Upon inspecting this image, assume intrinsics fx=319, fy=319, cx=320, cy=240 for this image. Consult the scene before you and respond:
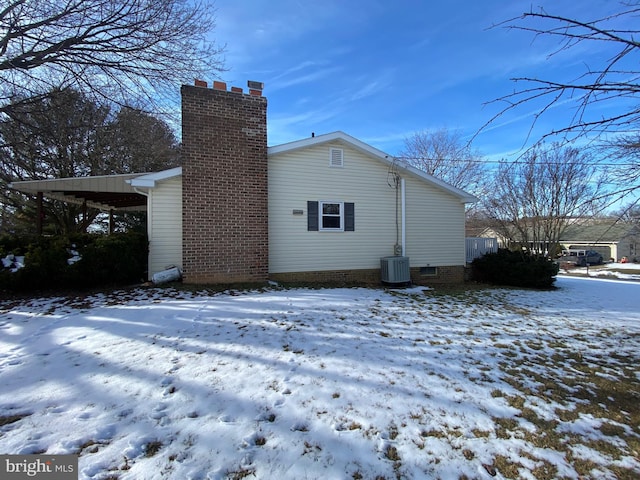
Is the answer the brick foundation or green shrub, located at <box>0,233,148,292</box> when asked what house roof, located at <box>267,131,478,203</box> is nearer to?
the brick foundation

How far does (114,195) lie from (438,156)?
22973 mm

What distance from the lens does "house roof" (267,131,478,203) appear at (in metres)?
9.53

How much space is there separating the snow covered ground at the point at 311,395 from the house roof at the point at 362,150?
5563 mm

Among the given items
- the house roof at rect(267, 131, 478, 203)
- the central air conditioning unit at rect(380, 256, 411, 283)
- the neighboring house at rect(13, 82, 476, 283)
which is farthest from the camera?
the central air conditioning unit at rect(380, 256, 411, 283)

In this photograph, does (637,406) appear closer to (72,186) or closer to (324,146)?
(324,146)

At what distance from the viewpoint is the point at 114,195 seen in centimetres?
1145

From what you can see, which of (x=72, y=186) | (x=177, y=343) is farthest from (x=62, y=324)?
(x=72, y=186)

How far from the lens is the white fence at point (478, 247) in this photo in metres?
13.5

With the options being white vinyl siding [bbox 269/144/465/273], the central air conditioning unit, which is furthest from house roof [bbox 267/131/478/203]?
the central air conditioning unit

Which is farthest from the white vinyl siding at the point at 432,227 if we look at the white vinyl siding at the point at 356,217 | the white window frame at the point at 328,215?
the white window frame at the point at 328,215

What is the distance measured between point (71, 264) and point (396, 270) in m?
8.67

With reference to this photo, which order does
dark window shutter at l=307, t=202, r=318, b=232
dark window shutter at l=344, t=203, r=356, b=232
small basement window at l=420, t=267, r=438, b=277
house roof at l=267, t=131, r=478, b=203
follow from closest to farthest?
house roof at l=267, t=131, r=478, b=203 → dark window shutter at l=307, t=202, r=318, b=232 → dark window shutter at l=344, t=203, r=356, b=232 → small basement window at l=420, t=267, r=438, b=277

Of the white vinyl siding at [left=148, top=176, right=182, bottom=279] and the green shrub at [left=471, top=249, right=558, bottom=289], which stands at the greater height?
the white vinyl siding at [left=148, top=176, right=182, bottom=279]

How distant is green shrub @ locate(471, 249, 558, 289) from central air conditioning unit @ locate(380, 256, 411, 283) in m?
4.33
